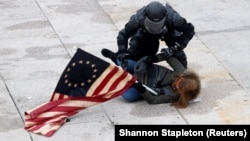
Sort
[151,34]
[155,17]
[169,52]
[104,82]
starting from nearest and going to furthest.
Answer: [155,17], [104,82], [151,34], [169,52]

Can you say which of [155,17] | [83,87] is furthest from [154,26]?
[83,87]

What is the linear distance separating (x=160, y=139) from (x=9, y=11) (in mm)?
5365

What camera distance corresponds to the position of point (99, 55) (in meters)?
10.8

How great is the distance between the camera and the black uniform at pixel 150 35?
9.09 metres

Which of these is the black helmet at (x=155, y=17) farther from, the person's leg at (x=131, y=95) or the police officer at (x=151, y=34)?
the person's leg at (x=131, y=95)

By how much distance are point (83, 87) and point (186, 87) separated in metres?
1.16

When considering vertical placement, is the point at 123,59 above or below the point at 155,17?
below

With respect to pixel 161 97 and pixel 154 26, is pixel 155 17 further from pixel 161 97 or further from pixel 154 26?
pixel 161 97

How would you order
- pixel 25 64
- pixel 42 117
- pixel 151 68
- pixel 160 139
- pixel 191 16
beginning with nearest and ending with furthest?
pixel 160 139 → pixel 42 117 → pixel 151 68 → pixel 25 64 → pixel 191 16

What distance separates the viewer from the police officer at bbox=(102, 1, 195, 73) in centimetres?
895

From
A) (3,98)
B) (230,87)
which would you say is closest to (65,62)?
(3,98)

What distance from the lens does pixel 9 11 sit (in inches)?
500

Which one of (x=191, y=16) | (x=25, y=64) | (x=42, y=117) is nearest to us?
(x=42, y=117)

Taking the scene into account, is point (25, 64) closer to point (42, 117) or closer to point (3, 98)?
point (3, 98)
